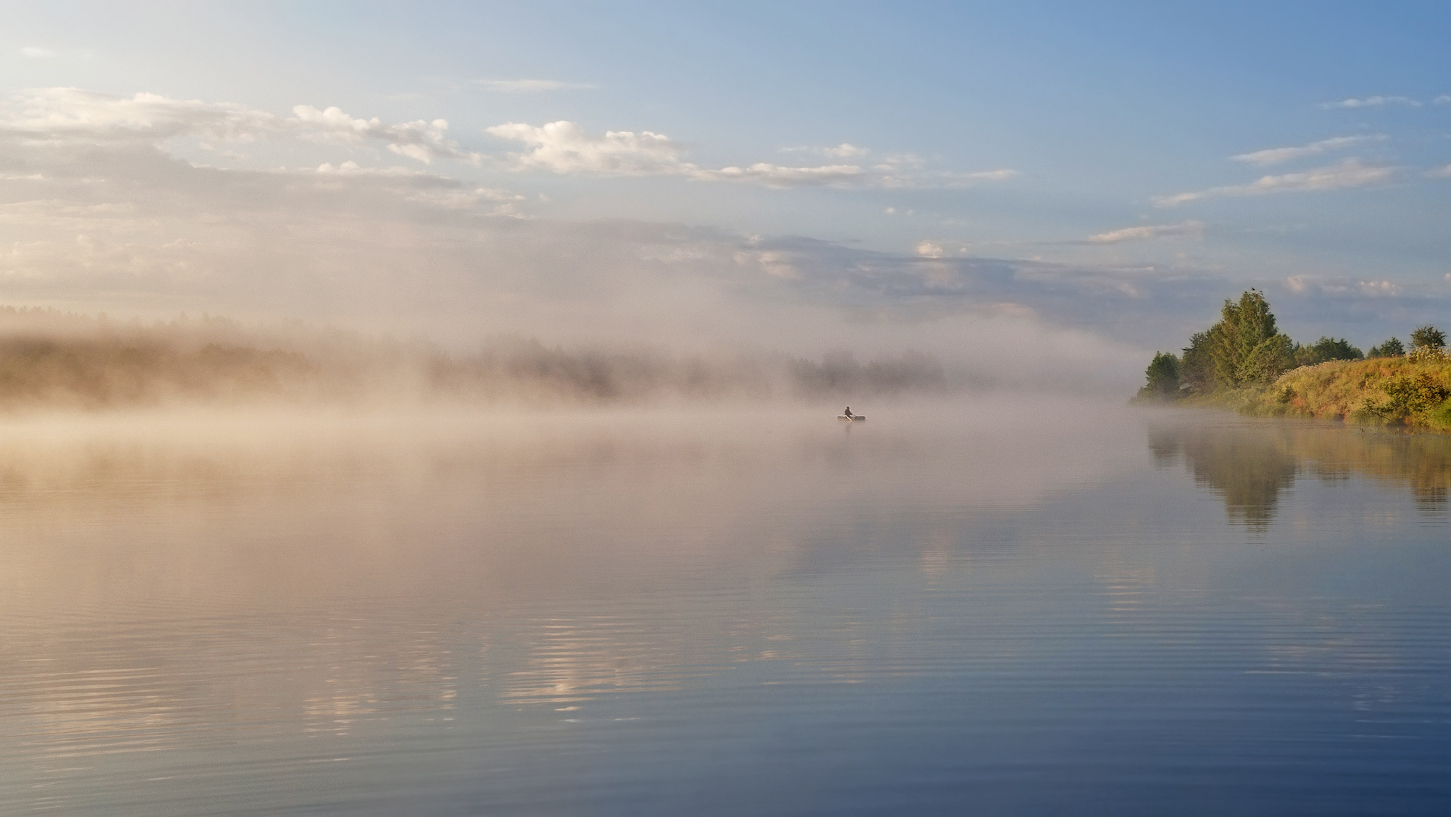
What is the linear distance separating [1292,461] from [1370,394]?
3580 cm

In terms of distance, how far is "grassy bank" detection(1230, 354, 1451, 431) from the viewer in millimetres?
57312

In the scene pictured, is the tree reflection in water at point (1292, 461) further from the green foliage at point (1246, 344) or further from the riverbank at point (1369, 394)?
the green foliage at point (1246, 344)

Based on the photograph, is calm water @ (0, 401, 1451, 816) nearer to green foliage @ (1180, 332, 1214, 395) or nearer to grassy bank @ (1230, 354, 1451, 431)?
grassy bank @ (1230, 354, 1451, 431)

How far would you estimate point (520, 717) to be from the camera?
1000 centimetres

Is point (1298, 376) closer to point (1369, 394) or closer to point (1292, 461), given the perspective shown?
point (1369, 394)

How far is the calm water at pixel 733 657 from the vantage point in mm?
8461

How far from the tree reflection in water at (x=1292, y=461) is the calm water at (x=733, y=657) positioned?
26.8 inches

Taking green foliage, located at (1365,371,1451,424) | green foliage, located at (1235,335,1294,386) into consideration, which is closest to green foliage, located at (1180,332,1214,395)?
green foliage, located at (1235,335,1294,386)

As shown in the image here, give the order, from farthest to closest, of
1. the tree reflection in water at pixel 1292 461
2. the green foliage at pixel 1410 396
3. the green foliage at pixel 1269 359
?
the green foliage at pixel 1269 359 → the green foliage at pixel 1410 396 → the tree reflection in water at pixel 1292 461

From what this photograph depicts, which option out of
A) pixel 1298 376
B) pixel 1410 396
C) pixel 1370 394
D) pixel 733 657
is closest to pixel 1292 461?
pixel 1410 396

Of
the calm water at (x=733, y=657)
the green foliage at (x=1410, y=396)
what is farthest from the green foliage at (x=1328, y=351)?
the calm water at (x=733, y=657)

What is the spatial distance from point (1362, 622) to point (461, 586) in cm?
1097

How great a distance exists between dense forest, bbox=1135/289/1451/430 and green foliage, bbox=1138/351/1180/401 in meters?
0.14

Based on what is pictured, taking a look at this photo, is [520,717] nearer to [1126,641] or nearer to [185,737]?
[185,737]
